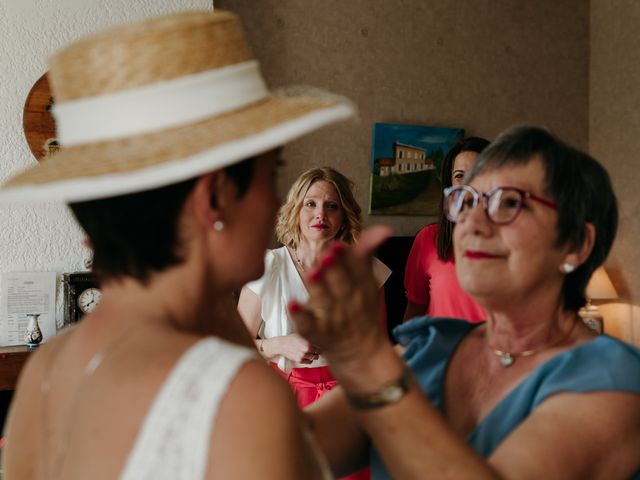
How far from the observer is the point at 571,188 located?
1.33m

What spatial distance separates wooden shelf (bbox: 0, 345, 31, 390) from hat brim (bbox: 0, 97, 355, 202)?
2793 millimetres

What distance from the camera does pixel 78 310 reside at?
3691 millimetres

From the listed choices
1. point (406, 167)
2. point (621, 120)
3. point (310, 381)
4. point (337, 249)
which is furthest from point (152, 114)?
point (621, 120)

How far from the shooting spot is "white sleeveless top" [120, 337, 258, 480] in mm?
694

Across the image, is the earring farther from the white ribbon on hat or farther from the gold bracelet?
the gold bracelet

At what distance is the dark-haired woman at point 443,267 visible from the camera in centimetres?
271

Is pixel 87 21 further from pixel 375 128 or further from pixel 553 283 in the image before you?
pixel 553 283

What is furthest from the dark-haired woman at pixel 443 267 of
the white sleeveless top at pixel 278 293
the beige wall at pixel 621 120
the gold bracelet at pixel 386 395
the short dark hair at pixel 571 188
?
the beige wall at pixel 621 120

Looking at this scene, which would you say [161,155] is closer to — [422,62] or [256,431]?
[256,431]

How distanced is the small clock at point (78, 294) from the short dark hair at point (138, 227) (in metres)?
2.95

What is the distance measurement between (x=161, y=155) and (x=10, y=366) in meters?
3.00

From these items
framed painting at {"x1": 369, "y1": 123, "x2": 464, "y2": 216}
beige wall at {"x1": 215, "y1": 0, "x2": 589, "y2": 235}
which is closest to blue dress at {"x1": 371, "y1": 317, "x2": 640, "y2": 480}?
beige wall at {"x1": 215, "y1": 0, "x2": 589, "y2": 235}

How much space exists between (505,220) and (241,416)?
802 mm

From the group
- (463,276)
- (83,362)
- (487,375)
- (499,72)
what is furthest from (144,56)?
(499,72)
